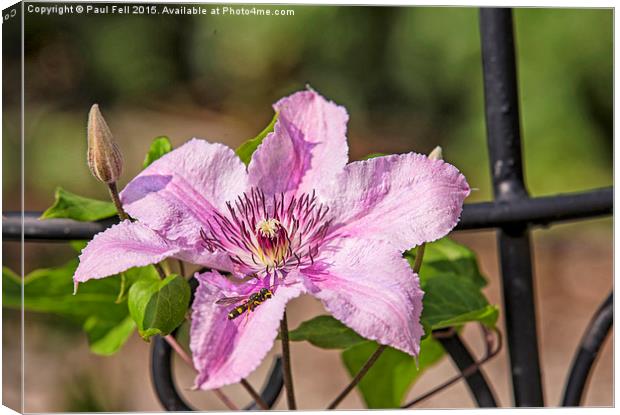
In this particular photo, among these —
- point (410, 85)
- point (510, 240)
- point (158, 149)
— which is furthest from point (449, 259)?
point (410, 85)

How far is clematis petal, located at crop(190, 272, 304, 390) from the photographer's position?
0.27 meters

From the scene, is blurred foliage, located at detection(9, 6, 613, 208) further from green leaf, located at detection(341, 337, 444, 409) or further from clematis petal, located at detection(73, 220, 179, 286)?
clematis petal, located at detection(73, 220, 179, 286)

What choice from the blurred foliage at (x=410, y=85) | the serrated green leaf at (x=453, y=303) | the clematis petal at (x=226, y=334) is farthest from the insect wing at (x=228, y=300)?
the blurred foliage at (x=410, y=85)

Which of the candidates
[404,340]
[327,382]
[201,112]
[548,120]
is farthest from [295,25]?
[404,340]

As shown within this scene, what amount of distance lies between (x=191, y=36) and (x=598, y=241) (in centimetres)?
97

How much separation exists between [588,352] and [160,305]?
0.22 meters

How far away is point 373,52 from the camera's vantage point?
55.0 inches

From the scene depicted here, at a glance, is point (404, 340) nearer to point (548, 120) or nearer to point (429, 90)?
point (429, 90)

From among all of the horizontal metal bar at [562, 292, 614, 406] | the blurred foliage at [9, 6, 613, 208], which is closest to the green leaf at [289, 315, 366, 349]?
the horizontal metal bar at [562, 292, 614, 406]

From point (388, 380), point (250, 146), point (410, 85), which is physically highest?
point (410, 85)

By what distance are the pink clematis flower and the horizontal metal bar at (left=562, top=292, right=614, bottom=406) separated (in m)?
0.16

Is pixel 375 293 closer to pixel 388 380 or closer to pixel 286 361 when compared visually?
pixel 286 361

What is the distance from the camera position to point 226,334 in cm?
28

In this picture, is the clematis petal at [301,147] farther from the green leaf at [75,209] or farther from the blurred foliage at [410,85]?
the blurred foliage at [410,85]
